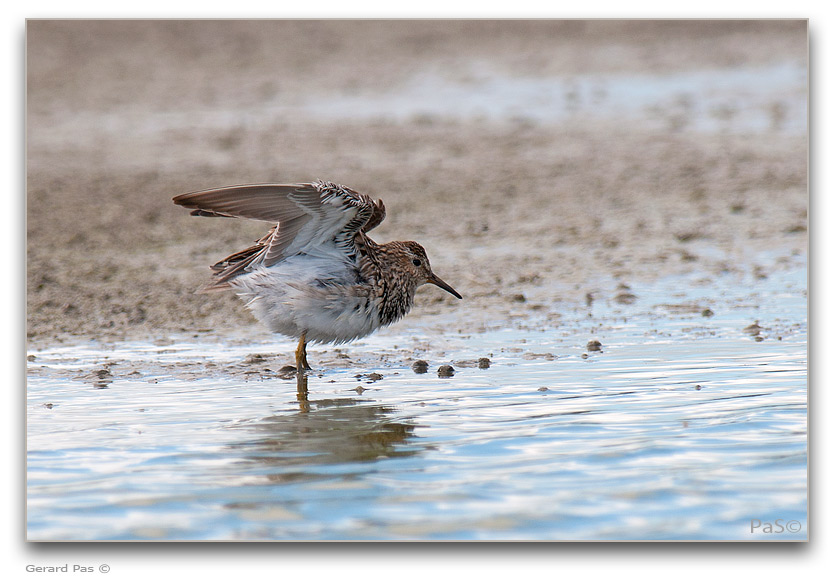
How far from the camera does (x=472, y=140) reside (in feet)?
45.1

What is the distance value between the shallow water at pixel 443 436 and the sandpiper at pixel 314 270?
1.26 feet

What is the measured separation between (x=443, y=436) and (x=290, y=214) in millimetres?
1717

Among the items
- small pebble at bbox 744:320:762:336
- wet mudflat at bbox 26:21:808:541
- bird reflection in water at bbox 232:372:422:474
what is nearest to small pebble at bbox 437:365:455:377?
wet mudflat at bbox 26:21:808:541

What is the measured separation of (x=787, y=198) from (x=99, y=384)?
732cm

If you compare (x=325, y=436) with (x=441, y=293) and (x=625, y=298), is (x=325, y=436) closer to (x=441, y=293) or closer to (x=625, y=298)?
(x=441, y=293)

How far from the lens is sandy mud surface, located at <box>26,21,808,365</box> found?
9.17 metres

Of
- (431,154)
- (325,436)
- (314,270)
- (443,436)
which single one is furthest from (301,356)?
(431,154)

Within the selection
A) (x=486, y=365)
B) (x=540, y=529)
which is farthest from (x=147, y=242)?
(x=540, y=529)

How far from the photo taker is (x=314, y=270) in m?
6.87

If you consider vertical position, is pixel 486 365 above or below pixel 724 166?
below

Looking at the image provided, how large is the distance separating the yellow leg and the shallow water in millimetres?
174

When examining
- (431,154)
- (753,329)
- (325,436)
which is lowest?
(325,436)
